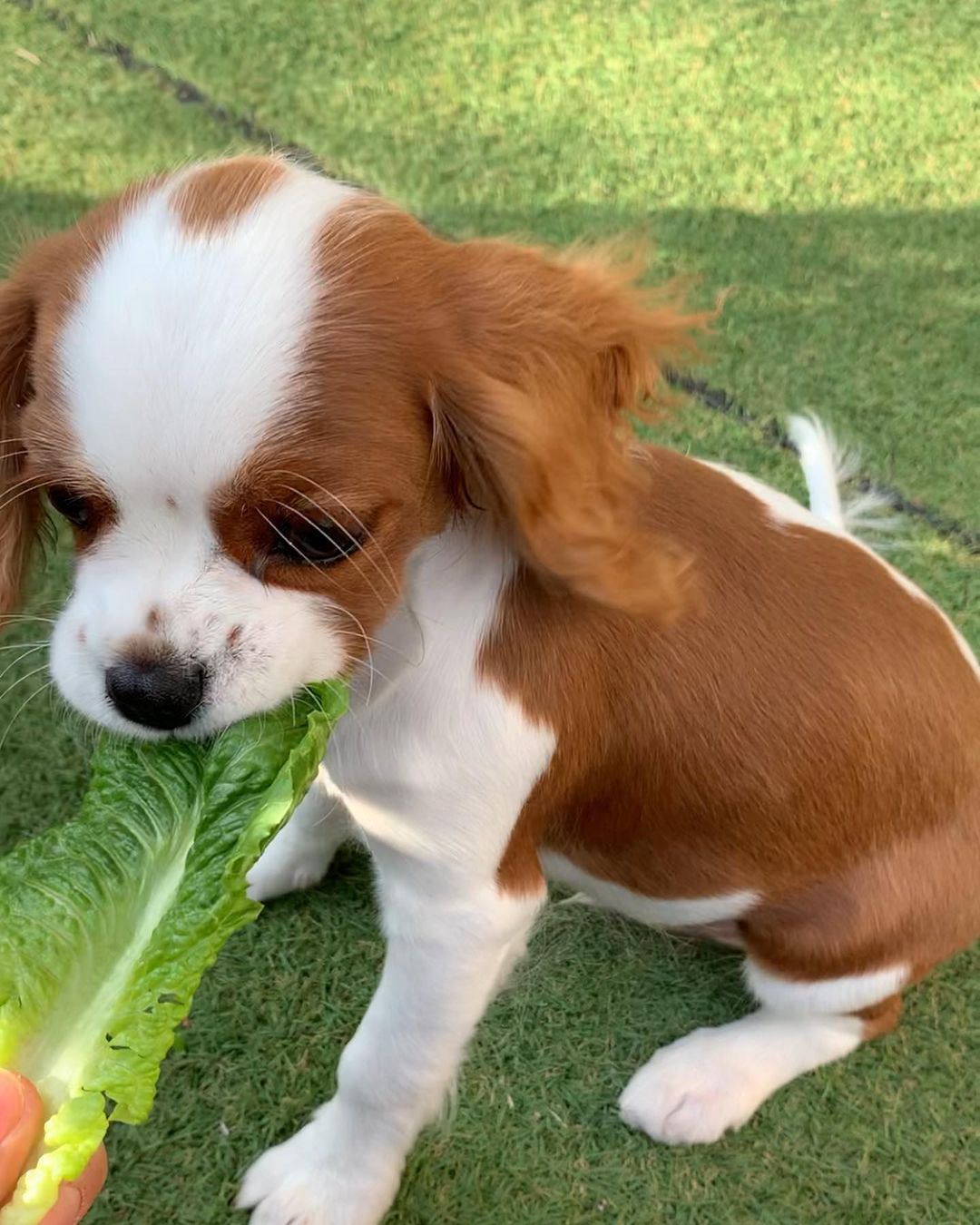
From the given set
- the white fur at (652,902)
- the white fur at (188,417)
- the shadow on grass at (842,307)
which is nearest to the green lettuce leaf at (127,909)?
the white fur at (188,417)

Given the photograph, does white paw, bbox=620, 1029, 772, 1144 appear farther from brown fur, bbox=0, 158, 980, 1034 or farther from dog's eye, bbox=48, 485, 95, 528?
dog's eye, bbox=48, 485, 95, 528

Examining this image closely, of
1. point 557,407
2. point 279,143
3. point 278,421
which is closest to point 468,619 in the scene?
point 557,407

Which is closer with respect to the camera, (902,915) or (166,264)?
(166,264)

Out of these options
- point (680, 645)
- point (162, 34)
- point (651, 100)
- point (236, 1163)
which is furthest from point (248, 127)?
point (236, 1163)

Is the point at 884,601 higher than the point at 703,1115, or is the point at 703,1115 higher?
the point at 884,601

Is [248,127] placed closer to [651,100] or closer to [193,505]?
[651,100]

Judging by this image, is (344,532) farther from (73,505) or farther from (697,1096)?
(697,1096)

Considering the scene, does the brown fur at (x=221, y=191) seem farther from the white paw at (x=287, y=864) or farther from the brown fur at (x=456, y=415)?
the white paw at (x=287, y=864)
